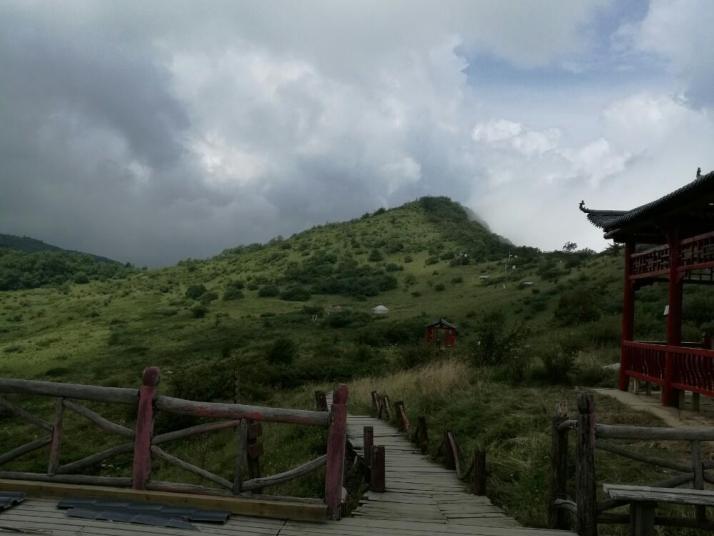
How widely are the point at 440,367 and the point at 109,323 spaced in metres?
35.3

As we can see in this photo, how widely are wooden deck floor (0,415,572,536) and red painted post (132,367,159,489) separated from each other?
72cm

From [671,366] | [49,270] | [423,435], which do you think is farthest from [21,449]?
[49,270]

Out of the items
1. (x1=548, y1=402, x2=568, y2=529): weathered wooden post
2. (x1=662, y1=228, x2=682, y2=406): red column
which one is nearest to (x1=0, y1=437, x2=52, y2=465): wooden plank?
(x1=548, y1=402, x2=568, y2=529): weathered wooden post

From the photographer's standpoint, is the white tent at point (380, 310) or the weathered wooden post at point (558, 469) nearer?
the weathered wooden post at point (558, 469)

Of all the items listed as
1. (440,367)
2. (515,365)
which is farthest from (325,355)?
(515,365)

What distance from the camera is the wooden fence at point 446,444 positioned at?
362 inches

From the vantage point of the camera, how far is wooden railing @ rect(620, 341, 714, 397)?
12.1 metres

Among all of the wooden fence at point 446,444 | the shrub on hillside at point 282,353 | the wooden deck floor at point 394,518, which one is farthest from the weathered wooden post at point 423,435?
the shrub on hillside at point 282,353

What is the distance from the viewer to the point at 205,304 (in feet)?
173

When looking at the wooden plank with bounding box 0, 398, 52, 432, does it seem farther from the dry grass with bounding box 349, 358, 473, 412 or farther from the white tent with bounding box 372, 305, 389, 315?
the white tent with bounding box 372, 305, 389, 315

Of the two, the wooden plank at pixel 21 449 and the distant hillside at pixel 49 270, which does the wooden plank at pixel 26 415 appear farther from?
the distant hillside at pixel 49 270

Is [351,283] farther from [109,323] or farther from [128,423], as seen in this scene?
[128,423]

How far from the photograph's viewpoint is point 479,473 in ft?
30.1

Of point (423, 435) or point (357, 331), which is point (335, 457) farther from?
point (357, 331)
